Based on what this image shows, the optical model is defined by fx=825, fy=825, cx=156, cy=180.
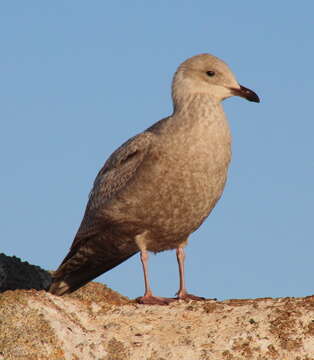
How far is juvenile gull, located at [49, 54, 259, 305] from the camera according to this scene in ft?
48.1

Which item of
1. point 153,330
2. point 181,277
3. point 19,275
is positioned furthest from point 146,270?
point 19,275

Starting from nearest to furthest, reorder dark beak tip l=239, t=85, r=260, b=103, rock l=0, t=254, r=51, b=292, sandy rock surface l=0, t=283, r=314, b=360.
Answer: sandy rock surface l=0, t=283, r=314, b=360, dark beak tip l=239, t=85, r=260, b=103, rock l=0, t=254, r=51, b=292

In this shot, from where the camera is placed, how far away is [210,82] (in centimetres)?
1534

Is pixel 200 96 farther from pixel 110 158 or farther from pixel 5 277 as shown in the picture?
pixel 5 277

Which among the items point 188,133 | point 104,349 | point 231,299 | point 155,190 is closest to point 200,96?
point 188,133

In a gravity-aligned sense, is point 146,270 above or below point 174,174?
below

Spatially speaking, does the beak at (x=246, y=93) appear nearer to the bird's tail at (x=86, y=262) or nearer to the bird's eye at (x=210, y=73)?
the bird's eye at (x=210, y=73)

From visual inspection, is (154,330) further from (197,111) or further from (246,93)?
(246,93)

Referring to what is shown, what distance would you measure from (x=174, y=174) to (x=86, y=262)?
341cm

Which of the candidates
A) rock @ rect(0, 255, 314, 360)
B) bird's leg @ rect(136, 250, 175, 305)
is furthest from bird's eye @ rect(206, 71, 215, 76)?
rock @ rect(0, 255, 314, 360)

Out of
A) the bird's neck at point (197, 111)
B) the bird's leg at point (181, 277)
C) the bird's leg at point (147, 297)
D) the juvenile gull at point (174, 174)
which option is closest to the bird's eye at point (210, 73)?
the juvenile gull at point (174, 174)

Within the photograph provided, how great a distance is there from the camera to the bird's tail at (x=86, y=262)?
16203 mm

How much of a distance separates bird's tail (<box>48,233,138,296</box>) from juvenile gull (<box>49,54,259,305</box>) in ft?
0.22

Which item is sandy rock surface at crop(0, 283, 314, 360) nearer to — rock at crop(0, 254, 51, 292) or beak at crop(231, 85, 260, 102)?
beak at crop(231, 85, 260, 102)
